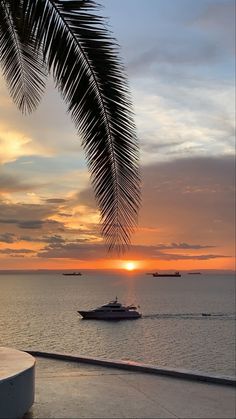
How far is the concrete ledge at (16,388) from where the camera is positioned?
5.81 m

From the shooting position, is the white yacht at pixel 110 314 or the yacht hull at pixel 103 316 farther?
the white yacht at pixel 110 314

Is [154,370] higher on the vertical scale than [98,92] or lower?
lower

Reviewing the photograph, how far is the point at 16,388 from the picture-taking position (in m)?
5.97

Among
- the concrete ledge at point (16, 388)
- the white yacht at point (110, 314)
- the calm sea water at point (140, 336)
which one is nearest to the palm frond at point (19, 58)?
the concrete ledge at point (16, 388)

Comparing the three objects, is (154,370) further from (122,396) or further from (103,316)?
(103,316)

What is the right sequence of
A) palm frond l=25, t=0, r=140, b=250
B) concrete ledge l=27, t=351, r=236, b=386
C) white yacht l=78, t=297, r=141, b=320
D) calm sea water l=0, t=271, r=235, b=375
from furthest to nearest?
white yacht l=78, t=297, r=141, b=320
calm sea water l=0, t=271, r=235, b=375
concrete ledge l=27, t=351, r=236, b=386
palm frond l=25, t=0, r=140, b=250

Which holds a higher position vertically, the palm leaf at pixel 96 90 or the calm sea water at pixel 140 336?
the palm leaf at pixel 96 90

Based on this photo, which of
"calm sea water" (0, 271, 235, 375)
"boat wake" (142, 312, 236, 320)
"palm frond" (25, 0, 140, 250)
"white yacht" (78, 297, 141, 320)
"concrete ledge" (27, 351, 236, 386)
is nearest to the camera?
"palm frond" (25, 0, 140, 250)

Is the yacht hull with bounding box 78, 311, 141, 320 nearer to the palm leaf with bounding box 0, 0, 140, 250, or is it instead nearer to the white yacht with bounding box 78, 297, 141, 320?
the white yacht with bounding box 78, 297, 141, 320

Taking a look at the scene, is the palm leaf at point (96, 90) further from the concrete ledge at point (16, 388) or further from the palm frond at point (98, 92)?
the concrete ledge at point (16, 388)

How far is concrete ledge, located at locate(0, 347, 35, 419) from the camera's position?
5813 millimetres

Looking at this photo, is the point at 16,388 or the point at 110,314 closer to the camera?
the point at 16,388

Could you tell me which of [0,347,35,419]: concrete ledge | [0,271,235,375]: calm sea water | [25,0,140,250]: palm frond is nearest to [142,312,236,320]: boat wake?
[0,271,235,375]: calm sea water

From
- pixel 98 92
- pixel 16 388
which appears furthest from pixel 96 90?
pixel 16 388
